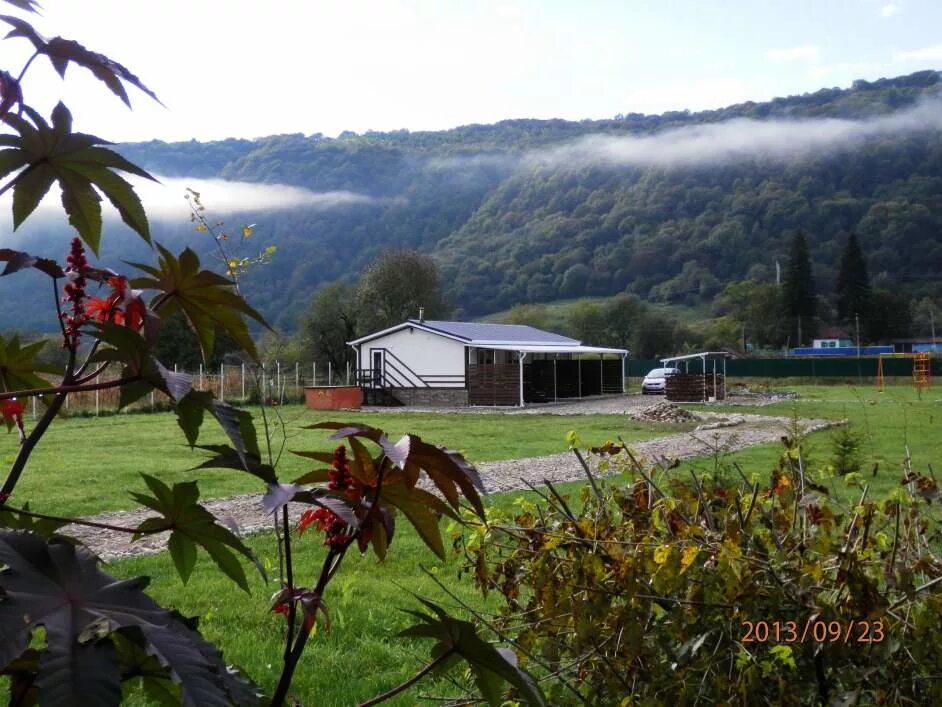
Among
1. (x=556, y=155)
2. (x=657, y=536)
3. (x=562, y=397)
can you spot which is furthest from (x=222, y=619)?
(x=556, y=155)

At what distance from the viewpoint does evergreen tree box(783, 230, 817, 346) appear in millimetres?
68938

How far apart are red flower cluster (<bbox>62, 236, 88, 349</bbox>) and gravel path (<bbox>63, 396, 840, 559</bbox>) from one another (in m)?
0.31

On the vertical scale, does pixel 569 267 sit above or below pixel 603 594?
above

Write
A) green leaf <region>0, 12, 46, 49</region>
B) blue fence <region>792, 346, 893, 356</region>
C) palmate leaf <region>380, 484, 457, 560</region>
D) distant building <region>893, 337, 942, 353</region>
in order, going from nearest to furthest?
1. green leaf <region>0, 12, 46, 49</region>
2. palmate leaf <region>380, 484, 457, 560</region>
3. blue fence <region>792, 346, 893, 356</region>
4. distant building <region>893, 337, 942, 353</region>

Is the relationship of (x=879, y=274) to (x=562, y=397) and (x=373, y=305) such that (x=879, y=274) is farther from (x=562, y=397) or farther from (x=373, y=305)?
(x=562, y=397)

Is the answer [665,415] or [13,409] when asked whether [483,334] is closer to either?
[665,415]

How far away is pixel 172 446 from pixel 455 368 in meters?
17.2

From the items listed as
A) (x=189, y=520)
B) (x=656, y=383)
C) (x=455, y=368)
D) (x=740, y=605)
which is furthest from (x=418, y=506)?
(x=656, y=383)

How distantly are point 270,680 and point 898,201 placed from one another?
351ft

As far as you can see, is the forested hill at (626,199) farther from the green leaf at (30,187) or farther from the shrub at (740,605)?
the green leaf at (30,187)

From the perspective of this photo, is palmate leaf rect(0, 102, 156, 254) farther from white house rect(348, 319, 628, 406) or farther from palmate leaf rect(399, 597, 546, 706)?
white house rect(348, 319, 628, 406)

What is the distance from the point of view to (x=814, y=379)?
45719 mm

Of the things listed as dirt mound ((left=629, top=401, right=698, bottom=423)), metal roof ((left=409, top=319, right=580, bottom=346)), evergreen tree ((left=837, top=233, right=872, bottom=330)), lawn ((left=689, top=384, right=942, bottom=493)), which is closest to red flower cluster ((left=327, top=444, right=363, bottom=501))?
lawn ((left=689, top=384, right=942, bottom=493))

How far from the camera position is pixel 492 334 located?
34469mm
